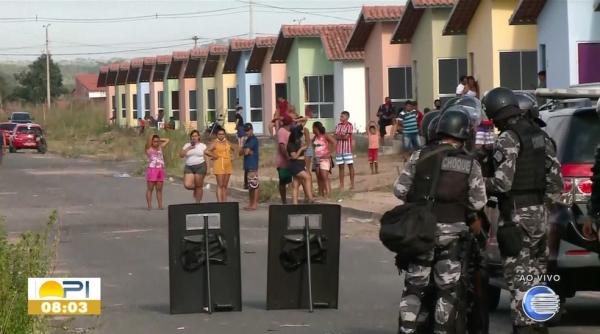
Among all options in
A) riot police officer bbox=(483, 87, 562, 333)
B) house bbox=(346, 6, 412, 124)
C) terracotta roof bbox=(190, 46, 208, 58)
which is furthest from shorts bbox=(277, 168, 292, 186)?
terracotta roof bbox=(190, 46, 208, 58)

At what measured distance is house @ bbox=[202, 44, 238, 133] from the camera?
6906 centimetres

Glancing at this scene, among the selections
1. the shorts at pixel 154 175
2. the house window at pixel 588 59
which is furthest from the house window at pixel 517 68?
the shorts at pixel 154 175

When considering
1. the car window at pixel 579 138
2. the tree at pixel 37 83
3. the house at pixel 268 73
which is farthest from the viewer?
the tree at pixel 37 83

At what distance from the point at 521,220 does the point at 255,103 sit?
187 feet

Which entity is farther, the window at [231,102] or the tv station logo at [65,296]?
the window at [231,102]

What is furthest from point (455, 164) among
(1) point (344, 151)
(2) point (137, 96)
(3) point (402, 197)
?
(2) point (137, 96)

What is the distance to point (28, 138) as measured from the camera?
207ft

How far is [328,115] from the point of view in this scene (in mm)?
57156

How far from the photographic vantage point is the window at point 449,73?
39.8 m

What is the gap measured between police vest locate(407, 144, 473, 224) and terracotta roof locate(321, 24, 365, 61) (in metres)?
42.9

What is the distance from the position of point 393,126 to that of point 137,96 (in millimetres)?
52800

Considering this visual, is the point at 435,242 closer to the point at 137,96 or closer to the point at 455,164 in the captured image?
the point at 455,164

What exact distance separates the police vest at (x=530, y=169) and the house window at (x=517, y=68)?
26591 millimetres

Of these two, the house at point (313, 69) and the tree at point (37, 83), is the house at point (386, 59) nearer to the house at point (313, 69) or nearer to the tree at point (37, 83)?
the house at point (313, 69)
